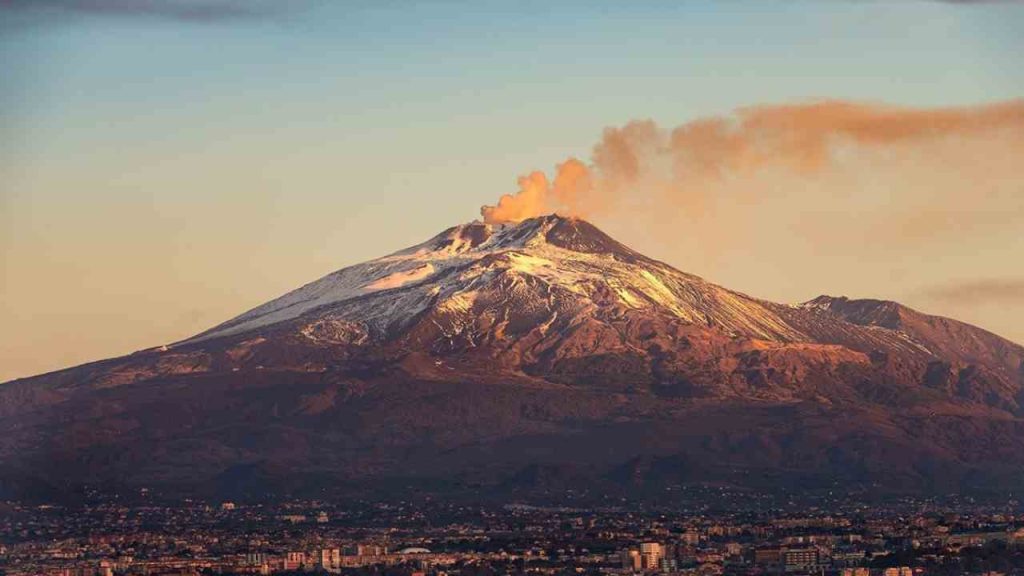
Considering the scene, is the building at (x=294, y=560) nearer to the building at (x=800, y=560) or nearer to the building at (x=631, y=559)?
the building at (x=631, y=559)

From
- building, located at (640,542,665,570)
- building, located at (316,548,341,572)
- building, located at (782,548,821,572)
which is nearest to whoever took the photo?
building, located at (782,548,821,572)

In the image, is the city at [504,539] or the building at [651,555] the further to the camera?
the building at [651,555]

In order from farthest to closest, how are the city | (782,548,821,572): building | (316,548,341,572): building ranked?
(316,548,341,572): building
the city
(782,548,821,572): building

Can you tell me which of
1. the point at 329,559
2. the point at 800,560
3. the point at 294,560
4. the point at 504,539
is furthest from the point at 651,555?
the point at 504,539

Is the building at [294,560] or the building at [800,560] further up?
the building at [294,560]

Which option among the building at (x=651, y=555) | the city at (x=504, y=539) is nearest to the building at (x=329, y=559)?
the city at (x=504, y=539)

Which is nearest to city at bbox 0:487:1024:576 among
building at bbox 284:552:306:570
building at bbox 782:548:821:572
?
building at bbox 782:548:821:572

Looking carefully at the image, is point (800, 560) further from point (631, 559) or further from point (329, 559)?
point (329, 559)

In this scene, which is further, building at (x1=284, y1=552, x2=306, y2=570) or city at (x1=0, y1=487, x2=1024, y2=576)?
building at (x1=284, y1=552, x2=306, y2=570)

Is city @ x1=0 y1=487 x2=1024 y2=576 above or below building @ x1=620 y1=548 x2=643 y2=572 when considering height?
above

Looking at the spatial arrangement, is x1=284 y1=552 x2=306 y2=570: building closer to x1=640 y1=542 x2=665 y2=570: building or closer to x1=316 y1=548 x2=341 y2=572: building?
x1=316 y1=548 x2=341 y2=572: building

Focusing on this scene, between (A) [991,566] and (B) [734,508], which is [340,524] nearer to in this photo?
(B) [734,508]
